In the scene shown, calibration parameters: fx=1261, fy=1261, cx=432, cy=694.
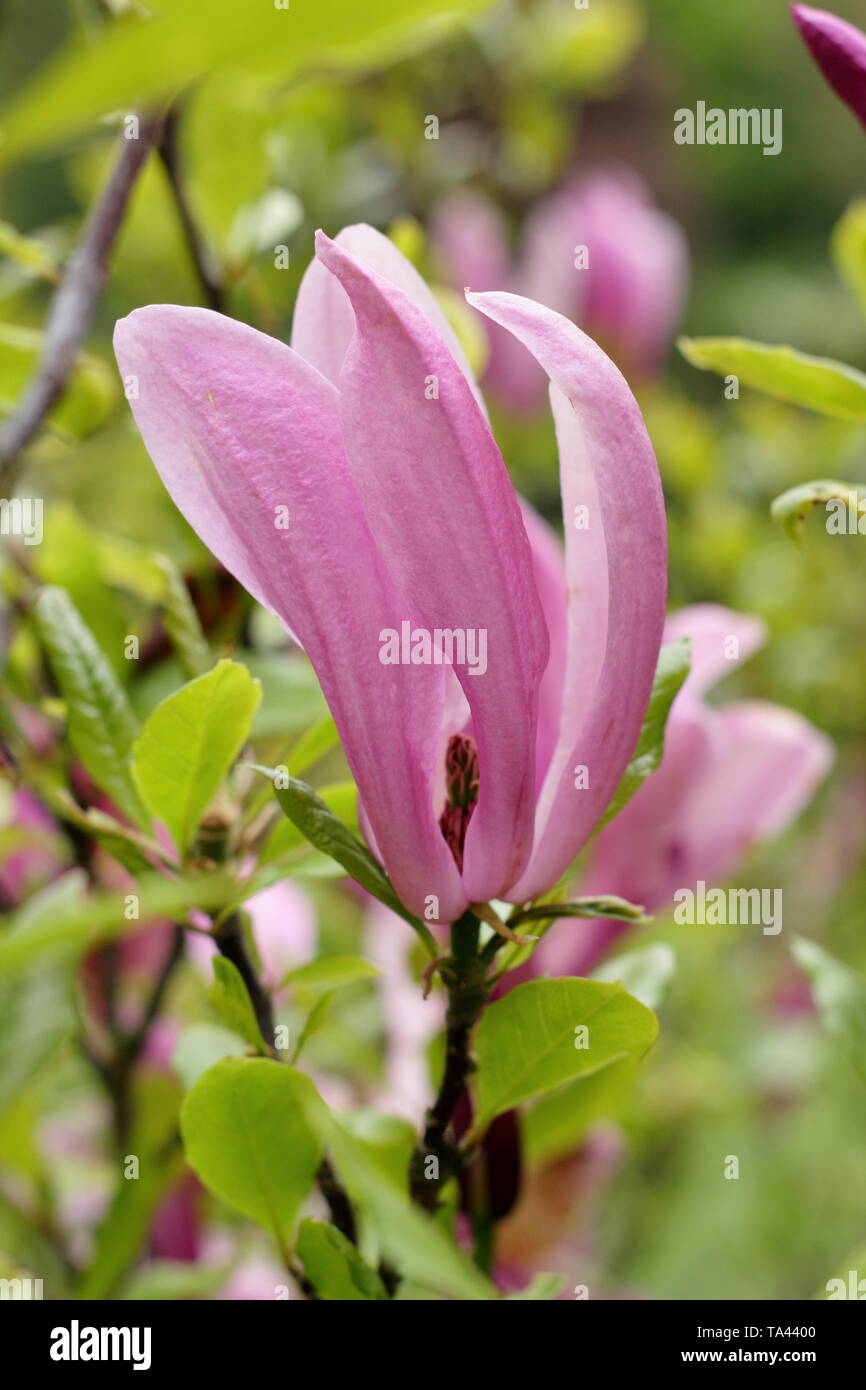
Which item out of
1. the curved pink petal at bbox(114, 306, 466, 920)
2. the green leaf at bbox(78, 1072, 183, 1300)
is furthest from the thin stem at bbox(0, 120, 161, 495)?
the green leaf at bbox(78, 1072, 183, 1300)

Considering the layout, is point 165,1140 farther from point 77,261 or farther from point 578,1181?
point 77,261

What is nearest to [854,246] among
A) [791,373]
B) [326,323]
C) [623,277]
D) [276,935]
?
[791,373]

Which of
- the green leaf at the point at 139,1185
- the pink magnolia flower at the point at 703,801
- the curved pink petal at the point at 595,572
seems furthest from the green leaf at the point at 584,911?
the green leaf at the point at 139,1185

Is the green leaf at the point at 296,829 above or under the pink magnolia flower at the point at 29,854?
under

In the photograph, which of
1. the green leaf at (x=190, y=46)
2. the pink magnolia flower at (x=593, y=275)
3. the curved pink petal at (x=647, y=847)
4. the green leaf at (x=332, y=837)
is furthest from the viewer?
the pink magnolia flower at (x=593, y=275)

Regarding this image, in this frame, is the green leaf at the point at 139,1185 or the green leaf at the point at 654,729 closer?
the green leaf at the point at 654,729

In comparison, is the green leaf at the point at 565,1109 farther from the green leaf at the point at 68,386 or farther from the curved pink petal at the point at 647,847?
the green leaf at the point at 68,386
